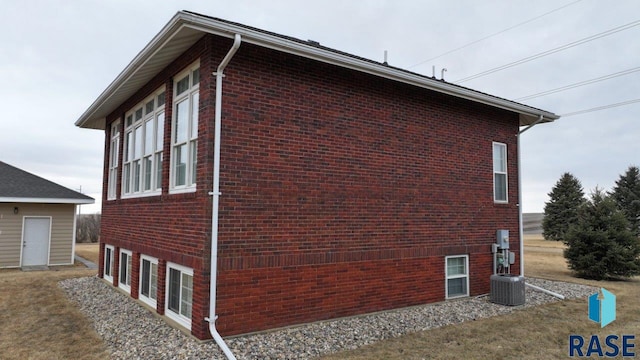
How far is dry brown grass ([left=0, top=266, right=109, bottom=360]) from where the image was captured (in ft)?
18.8

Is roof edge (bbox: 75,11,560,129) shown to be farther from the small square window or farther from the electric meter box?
the electric meter box

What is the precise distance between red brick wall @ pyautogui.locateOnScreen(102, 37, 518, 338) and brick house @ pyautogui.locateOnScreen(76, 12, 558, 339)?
0.08ft

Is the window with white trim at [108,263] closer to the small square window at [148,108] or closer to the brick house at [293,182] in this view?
the brick house at [293,182]

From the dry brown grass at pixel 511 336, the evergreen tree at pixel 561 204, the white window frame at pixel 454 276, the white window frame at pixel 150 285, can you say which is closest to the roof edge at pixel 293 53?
the white window frame at pixel 454 276

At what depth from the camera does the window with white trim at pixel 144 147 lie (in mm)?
8273

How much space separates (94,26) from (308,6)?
240 inches

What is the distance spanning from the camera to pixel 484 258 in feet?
31.1

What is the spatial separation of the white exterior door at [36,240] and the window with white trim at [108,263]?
7334mm

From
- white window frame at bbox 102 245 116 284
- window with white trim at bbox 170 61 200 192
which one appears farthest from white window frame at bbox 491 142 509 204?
white window frame at bbox 102 245 116 284

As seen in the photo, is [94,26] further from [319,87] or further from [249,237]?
[249,237]

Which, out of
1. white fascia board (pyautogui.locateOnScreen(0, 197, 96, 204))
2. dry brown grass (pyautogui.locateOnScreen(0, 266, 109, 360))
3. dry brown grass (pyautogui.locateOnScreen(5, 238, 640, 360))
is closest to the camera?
dry brown grass (pyautogui.locateOnScreen(5, 238, 640, 360))

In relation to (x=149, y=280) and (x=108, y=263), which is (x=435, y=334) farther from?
(x=108, y=263)

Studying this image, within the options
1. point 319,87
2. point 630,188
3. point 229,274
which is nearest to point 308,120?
point 319,87

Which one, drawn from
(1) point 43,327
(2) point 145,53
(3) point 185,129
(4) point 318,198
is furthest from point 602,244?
(1) point 43,327
